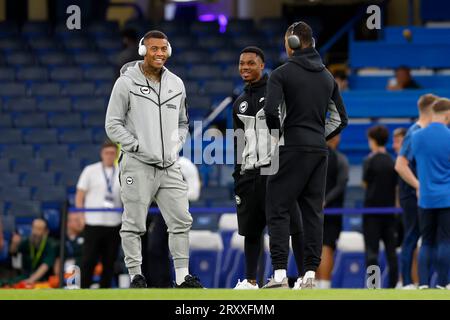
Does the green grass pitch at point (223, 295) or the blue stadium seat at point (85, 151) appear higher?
the green grass pitch at point (223, 295)

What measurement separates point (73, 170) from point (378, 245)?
21.9 ft

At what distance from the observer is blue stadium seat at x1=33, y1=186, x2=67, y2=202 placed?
60.9 ft

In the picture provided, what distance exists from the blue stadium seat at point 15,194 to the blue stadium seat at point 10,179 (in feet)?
0.91

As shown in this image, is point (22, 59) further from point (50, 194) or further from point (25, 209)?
point (25, 209)

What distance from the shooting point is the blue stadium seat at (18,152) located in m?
19.7

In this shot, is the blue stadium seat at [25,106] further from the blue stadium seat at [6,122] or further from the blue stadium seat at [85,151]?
the blue stadium seat at [85,151]

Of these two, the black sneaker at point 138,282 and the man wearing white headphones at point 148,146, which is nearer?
the black sneaker at point 138,282

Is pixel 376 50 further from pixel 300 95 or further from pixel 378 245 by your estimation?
pixel 300 95

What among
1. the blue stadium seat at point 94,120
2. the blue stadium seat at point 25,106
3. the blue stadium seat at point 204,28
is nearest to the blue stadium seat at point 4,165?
the blue stadium seat at point 94,120

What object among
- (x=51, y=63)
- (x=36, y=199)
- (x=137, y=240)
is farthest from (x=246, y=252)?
(x=51, y=63)

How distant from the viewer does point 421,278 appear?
456 inches

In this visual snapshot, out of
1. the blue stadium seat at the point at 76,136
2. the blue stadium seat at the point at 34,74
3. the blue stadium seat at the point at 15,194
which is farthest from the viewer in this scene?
the blue stadium seat at the point at 34,74

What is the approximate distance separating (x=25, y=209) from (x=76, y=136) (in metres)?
1.97

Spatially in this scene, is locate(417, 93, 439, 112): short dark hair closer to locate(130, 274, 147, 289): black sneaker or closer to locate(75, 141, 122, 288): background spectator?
locate(130, 274, 147, 289): black sneaker
